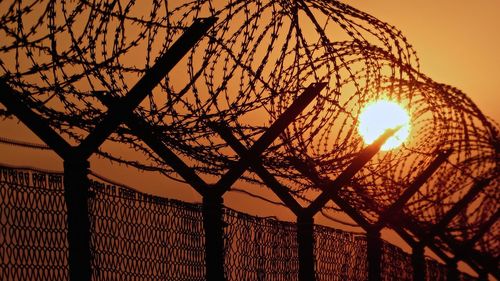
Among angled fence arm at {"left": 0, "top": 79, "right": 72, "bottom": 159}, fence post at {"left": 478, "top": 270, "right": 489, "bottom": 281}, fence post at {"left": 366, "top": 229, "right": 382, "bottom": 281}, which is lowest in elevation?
angled fence arm at {"left": 0, "top": 79, "right": 72, "bottom": 159}

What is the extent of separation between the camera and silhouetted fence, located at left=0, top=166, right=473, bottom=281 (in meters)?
3.42

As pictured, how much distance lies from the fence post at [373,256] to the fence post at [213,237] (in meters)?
2.87

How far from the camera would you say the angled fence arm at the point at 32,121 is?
3.46m

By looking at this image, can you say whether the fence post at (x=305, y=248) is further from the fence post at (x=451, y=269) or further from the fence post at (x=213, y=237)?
the fence post at (x=451, y=269)

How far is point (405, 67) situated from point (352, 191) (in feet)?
2.90

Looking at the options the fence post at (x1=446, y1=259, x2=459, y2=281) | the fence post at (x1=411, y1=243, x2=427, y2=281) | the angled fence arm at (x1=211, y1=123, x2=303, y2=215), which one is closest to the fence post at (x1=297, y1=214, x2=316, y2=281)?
the angled fence arm at (x1=211, y1=123, x2=303, y2=215)

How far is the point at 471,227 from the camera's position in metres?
10.3

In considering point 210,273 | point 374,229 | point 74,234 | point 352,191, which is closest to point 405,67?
point 352,191

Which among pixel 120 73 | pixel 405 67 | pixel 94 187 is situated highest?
pixel 405 67

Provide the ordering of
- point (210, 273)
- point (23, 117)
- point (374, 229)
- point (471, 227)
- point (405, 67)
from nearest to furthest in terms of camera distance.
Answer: point (23, 117) < point (210, 273) < point (405, 67) < point (374, 229) < point (471, 227)

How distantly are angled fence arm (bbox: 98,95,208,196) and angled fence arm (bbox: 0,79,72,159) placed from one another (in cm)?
28

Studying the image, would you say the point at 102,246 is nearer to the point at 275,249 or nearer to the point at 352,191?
the point at 275,249

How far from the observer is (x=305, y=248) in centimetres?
616

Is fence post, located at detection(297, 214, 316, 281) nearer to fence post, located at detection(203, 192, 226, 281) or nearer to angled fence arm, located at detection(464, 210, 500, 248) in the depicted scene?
fence post, located at detection(203, 192, 226, 281)
